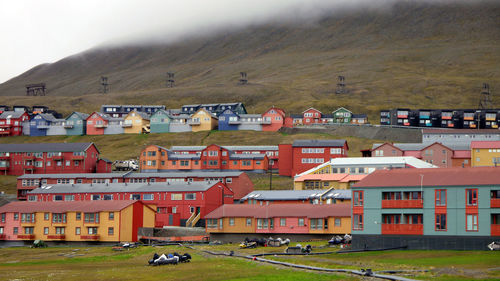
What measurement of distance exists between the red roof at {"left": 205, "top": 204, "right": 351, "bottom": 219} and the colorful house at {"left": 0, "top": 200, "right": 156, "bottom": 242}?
10.7 m

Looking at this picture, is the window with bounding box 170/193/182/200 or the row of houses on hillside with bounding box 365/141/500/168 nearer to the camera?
the window with bounding box 170/193/182/200

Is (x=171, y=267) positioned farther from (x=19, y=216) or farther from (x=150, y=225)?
(x=19, y=216)

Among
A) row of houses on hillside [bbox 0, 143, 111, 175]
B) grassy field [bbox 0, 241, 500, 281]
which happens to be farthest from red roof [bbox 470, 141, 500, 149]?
row of houses on hillside [bbox 0, 143, 111, 175]

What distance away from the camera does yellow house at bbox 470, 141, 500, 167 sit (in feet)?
420

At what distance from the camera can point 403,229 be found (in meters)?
66.2

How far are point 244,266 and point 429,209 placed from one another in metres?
19.2

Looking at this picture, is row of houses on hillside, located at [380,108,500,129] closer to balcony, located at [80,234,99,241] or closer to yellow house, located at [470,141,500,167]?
yellow house, located at [470,141,500,167]

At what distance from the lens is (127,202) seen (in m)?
94.6

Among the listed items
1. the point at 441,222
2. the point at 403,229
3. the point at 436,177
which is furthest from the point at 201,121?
the point at 441,222

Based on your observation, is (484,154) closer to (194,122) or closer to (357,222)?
(357,222)

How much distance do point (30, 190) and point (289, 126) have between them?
7713 cm

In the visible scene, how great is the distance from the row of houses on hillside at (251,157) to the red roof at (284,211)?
43011mm

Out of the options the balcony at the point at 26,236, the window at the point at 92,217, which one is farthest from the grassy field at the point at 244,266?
the balcony at the point at 26,236

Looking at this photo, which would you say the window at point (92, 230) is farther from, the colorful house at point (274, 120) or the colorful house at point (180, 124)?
the colorful house at point (274, 120)
